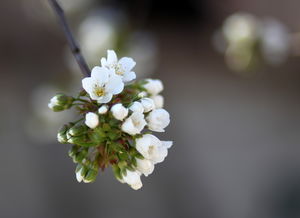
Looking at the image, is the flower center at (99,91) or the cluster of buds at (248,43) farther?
the cluster of buds at (248,43)

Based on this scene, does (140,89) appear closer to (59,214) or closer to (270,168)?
(59,214)

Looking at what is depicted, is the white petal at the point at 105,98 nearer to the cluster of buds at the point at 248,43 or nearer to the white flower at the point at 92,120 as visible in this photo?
the white flower at the point at 92,120

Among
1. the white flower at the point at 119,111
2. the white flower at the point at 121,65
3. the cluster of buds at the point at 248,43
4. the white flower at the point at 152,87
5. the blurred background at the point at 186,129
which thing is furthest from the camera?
the blurred background at the point at 186,129

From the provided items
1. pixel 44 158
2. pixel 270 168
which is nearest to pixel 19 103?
pixel 44 158

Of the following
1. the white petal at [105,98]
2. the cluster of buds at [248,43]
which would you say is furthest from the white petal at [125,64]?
the cluster of buds at [248,43]

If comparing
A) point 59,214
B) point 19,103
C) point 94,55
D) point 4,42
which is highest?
point 4,42
